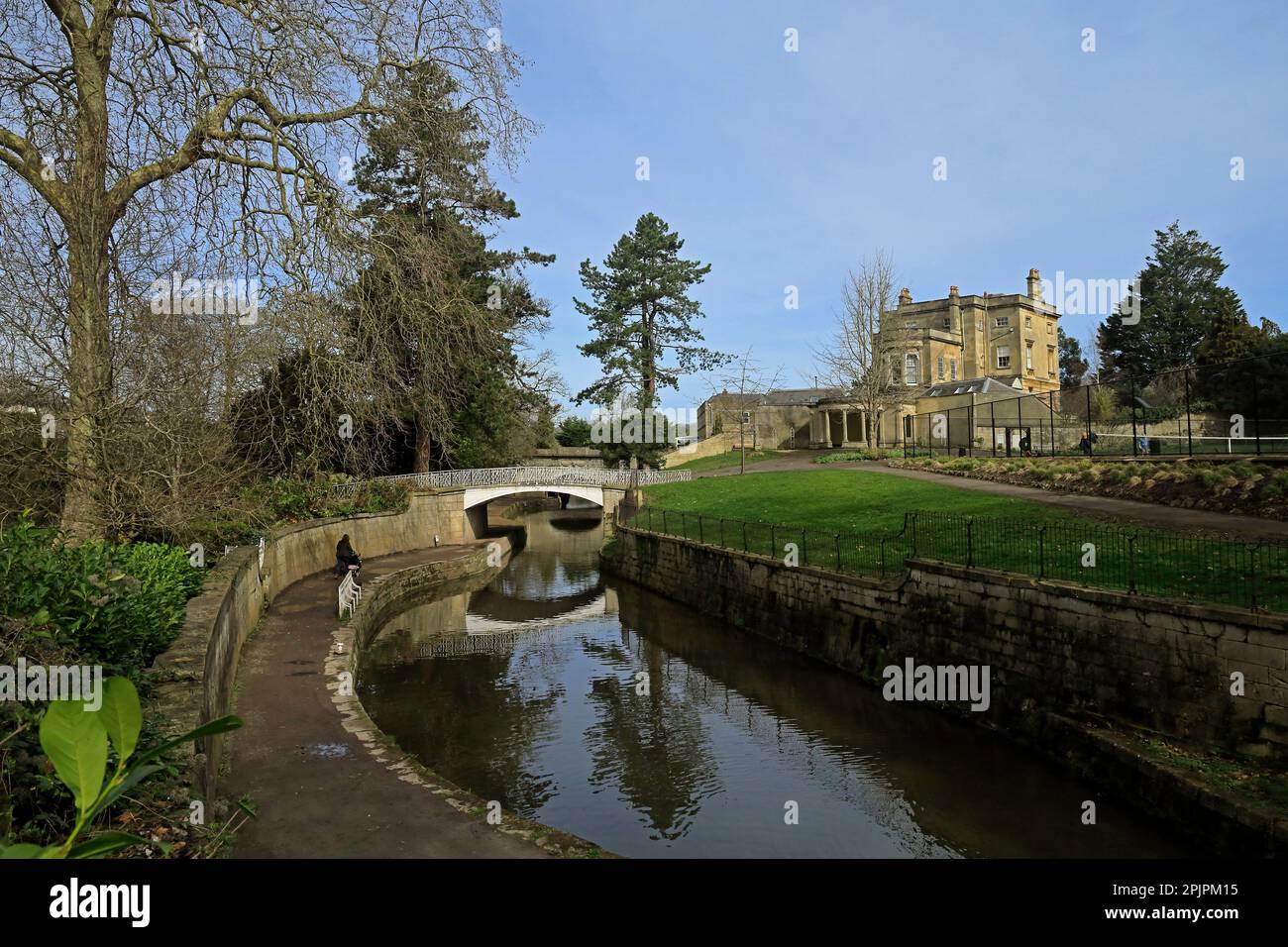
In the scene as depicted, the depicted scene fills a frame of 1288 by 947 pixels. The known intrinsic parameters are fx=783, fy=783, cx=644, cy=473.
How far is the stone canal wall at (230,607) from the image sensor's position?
7.18m

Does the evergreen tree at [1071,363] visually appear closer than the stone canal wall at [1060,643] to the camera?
No

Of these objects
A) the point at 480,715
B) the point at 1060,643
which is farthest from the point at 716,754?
the point at 1060,643

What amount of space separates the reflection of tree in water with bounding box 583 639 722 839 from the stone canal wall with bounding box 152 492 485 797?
525 centimetres

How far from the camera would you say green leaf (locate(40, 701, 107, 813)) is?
141 centimetres

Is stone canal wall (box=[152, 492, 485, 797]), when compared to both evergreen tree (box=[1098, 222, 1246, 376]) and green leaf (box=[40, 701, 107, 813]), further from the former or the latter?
evergreen tree (box=[1098, 222, 1246, 376])

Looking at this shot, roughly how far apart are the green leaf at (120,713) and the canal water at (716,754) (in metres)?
8.35

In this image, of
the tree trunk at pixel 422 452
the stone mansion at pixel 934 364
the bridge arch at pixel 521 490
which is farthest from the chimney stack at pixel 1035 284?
the tree trunk at pixel 422 452

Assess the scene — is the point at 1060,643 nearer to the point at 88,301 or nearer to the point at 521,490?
the point at 88,301

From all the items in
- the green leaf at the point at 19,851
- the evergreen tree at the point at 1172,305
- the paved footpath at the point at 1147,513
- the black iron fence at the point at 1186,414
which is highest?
the evergreen tree at the point at 1172,305

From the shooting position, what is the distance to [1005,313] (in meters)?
62.8

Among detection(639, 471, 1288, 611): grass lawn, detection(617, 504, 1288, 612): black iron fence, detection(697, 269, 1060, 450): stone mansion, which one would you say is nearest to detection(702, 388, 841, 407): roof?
detection(697, 269, 1060, 450): stone mansion

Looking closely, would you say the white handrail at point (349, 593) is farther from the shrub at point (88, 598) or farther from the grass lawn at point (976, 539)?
the grass lawn at point (976, 539)
